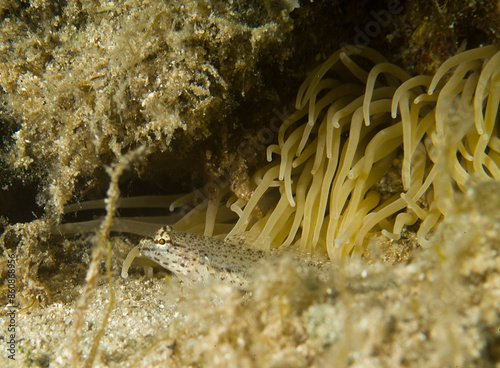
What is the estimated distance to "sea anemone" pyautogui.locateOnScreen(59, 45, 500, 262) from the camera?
250cm

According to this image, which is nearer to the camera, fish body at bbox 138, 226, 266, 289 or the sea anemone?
the sea anemone

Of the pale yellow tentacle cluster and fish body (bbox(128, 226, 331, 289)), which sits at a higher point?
the pale yellow tentacle cluster

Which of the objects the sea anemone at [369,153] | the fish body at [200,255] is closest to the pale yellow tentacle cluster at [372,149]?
the sea anemone at [369,153]

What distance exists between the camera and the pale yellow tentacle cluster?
249 cm

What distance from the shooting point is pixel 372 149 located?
2711mm

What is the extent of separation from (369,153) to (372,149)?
0.14 feet

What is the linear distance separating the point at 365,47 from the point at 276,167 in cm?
142

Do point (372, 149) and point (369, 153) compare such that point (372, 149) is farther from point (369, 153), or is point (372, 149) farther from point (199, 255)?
point (199, 255)

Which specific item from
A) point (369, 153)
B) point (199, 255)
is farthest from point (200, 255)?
point (369, 153)

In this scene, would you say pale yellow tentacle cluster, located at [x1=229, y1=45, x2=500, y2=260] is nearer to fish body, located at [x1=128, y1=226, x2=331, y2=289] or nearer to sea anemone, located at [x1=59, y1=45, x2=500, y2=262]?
sea anemone, located at [x1=59, y1=45, x2=500, y2=262]

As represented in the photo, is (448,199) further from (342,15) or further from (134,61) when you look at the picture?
(342,15)

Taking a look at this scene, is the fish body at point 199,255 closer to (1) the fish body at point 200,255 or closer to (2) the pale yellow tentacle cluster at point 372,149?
(1) the fish body at point 200,255

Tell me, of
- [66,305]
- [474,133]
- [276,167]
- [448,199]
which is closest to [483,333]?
[448,199]

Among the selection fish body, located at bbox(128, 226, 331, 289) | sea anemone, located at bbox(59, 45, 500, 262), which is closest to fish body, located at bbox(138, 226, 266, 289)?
fish body, located at bbox(128, 226, 331, 289)
